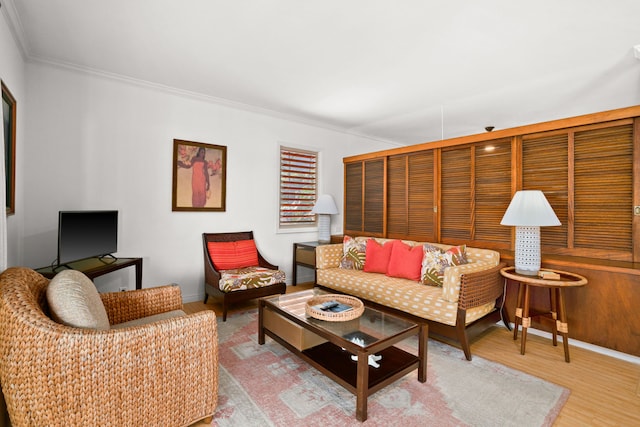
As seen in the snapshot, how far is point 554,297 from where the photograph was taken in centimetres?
258

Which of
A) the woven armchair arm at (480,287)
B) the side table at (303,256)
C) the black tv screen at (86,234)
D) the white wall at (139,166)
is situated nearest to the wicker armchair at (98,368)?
the black tv screen at (86,234)

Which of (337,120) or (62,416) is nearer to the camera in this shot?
(62,416)

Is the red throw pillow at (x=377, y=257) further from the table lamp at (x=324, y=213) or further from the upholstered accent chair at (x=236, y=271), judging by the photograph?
the table lamp at (x=324, y=213)

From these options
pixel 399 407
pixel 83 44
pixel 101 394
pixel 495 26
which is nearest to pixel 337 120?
pixel 495 26

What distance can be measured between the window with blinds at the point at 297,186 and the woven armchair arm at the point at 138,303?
256 centimetres

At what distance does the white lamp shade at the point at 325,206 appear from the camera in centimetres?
468

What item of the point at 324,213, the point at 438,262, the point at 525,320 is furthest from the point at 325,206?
the point at 525,320

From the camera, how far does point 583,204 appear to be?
109 inches

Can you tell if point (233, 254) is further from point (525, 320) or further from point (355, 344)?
point (525, 320)

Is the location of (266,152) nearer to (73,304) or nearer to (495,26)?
(495,26)

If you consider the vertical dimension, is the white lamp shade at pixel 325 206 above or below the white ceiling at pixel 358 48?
below

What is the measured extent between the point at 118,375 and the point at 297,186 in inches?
147

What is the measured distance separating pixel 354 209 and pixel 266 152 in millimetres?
1639

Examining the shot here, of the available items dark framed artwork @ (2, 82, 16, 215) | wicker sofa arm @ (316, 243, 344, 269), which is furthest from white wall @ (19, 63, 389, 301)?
wicker sofa arm @ (316, 243, 344, 269)
